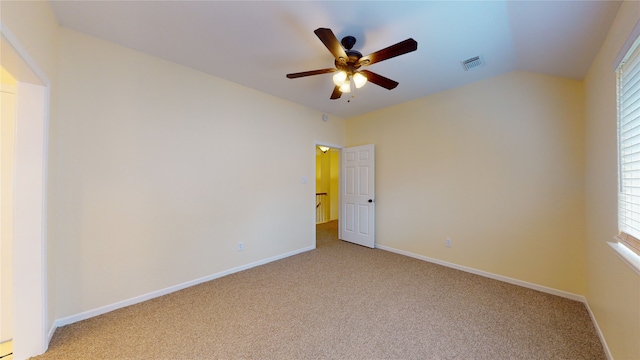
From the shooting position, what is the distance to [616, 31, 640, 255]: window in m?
1.30

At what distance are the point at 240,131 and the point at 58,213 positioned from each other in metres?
1.98

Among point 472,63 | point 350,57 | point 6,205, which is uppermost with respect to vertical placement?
point 472,63

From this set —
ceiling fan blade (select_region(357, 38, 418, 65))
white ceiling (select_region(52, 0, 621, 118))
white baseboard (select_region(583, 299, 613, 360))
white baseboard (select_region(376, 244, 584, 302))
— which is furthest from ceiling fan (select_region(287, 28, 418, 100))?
white baseboard (select_region(376, 244, 584, 302))

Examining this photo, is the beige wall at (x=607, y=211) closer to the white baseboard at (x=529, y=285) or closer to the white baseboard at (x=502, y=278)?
the white baseboard at (x=529, y=285)

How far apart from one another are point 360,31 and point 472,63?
4.79ft

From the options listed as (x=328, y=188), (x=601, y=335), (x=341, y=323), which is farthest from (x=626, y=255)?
(x=328, y=188)

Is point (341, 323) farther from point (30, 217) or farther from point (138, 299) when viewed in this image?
point (30, 217)

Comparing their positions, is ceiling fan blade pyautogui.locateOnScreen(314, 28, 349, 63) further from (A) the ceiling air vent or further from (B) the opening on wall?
(B) the opening on wall

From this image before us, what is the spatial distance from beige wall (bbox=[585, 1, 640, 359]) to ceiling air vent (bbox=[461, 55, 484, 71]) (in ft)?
2.87

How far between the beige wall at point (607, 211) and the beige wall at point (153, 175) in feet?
11.2

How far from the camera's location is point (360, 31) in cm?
201

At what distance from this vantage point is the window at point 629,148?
1296 millimetres

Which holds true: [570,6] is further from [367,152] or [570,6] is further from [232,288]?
[232,288]

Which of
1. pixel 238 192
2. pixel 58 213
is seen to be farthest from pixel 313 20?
pixel 58 213
